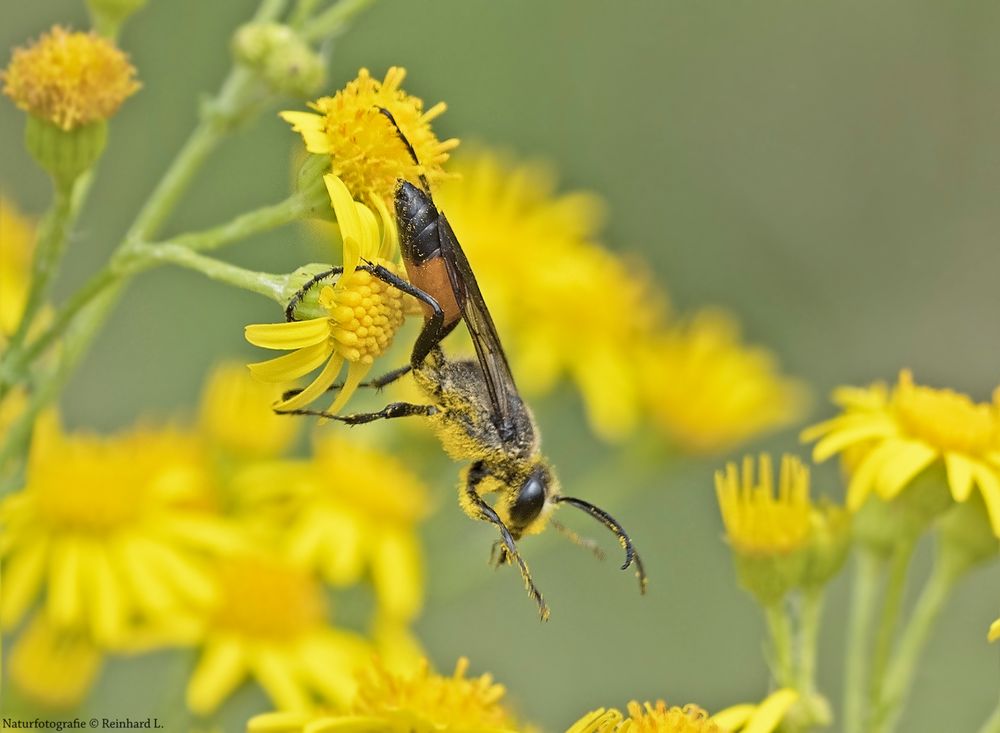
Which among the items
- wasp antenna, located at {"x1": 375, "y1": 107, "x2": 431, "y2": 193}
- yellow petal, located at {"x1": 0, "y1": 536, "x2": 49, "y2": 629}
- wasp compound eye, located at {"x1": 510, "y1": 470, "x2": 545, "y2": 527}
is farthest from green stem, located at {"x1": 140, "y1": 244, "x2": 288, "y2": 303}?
yellow petal, located at {"x1": 0, "y1": 536, "x2": 49, "y2": 629}

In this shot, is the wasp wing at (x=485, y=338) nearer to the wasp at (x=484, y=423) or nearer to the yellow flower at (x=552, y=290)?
the wasp at (x=484, y=423)

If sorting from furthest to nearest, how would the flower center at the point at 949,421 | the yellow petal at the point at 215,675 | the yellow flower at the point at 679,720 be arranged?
the yellow petal at the point at 215,675, the flower center at the point at 949,421, the yellow flower at the point at 679,720

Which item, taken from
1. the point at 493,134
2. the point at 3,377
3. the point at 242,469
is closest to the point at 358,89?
the point at 3,377

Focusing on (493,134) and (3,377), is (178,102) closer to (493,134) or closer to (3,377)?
(493,134)

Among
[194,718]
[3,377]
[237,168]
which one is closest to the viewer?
[3,377]

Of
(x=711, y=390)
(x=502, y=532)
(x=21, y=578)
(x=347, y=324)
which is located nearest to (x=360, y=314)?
(x=347, y=324)

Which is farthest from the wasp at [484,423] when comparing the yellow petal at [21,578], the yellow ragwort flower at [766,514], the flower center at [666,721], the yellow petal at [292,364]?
the yellow petal at [21,578]

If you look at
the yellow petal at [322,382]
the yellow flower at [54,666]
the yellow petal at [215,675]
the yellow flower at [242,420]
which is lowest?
the yellow flower at [54,666]
